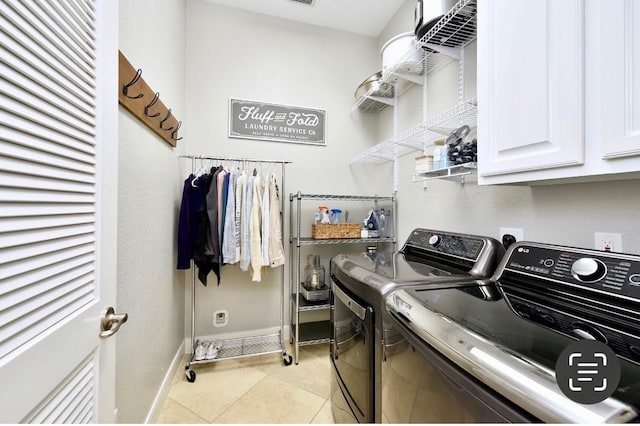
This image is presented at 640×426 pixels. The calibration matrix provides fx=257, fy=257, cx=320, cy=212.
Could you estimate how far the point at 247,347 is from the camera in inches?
87.0

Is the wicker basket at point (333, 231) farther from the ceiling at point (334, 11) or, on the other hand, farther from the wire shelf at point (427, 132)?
the ceiling at point (334, 11)

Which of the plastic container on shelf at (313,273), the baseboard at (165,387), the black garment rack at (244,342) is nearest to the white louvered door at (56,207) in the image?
the baseboard at (165,387)

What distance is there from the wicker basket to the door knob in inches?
59.3

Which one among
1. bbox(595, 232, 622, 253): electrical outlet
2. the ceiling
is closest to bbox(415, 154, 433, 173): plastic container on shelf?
bbox(595, 232, 622, 253): electrical outlet

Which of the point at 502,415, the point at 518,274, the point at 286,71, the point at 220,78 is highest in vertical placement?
the point at 286,71

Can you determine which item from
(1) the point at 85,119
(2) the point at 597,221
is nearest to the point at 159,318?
(1) the point at 85,119

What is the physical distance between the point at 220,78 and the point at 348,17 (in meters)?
1.32

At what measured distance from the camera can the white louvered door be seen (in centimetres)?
48

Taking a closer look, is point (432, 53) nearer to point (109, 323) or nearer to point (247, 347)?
point (109, 323)

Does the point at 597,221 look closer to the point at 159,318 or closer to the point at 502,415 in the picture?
the point at 502,415

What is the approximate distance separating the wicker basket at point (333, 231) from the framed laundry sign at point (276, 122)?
87 centimetres

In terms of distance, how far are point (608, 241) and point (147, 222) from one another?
2.04 m

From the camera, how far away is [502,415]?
50cm

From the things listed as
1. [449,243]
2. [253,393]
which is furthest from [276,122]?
[253,393]
